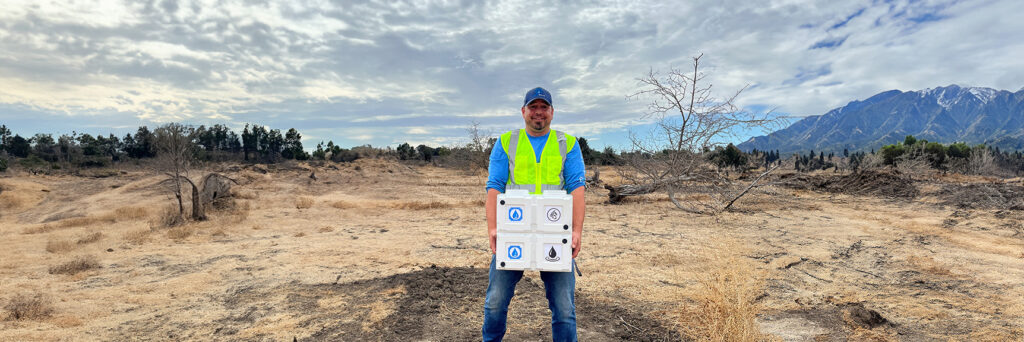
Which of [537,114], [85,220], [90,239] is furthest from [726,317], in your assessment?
[85,220]

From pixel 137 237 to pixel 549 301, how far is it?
1049cm

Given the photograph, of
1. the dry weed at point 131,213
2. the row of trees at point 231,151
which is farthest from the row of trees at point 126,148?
the dry weed at point 131,213

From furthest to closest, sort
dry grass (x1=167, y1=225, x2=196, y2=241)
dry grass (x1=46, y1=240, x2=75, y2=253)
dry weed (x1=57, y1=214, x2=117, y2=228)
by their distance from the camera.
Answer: dry weed (x1=57, y1=214, x2=117, y2=228), dry grass (x1=167, y1=225, x2=196, y2=241), dry grass (x1=46, y1=240, x2=75, y2=253)

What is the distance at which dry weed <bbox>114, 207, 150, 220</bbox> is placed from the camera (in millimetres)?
13273

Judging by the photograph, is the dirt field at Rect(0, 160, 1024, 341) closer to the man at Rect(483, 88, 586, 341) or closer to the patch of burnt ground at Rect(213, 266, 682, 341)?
the patch of burnt ground at Rect(213, 266, 682, 341)

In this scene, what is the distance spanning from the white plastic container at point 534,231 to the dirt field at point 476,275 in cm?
173

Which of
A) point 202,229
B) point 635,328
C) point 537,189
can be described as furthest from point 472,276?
point 202,229

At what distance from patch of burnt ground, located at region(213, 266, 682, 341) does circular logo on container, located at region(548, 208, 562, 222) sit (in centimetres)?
188

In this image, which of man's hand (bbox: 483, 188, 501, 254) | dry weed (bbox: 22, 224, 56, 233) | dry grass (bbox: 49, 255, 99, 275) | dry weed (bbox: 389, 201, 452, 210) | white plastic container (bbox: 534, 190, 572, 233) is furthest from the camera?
dry weed (bbox: 389, 201, 452, 210)

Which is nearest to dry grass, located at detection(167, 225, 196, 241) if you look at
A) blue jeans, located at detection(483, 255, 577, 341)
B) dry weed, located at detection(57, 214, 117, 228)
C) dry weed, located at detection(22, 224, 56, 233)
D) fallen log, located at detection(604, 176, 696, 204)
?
dry weed, located at detection(57, 214, 117, 228)

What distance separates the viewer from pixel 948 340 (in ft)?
12.2

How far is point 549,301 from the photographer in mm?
2574

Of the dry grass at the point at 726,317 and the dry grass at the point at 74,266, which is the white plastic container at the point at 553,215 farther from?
the dry grass at the point at 74,266

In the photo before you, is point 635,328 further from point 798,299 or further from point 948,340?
point 948,340
